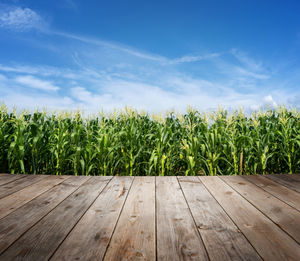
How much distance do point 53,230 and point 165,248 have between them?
645mm

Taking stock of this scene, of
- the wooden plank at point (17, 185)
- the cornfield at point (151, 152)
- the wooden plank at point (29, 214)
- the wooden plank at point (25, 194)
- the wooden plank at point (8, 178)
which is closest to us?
the wooden plank at point (29, 214)

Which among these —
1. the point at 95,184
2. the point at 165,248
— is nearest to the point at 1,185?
the point at 95,184

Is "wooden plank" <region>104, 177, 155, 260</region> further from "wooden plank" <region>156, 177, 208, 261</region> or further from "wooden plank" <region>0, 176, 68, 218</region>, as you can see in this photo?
"wooden plank" <region>0, 176, 68, 218</region>

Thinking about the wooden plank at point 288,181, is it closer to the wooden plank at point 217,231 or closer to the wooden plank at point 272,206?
the wooden plank at point 272,206

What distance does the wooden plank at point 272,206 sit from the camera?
1.35m

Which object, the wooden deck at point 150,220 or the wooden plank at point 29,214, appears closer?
the wooden deck at point 150,220

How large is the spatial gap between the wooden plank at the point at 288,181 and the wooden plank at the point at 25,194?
2.23 m

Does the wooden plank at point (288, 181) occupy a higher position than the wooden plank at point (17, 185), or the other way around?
the wooden plank at point (288, 181)

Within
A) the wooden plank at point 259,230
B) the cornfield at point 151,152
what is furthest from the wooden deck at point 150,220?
the cornfield at point 151,152

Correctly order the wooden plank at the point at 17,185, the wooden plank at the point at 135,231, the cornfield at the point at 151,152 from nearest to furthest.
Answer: the wooden plank at the point at 135,231
the wooden plank at the point at 17,185
the cornfield at the point at 151,152

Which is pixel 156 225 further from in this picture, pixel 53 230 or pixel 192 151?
pixel 192 151

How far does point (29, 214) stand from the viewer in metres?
1.52

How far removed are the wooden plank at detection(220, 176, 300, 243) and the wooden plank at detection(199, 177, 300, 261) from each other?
5cm

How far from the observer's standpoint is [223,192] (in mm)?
1970
